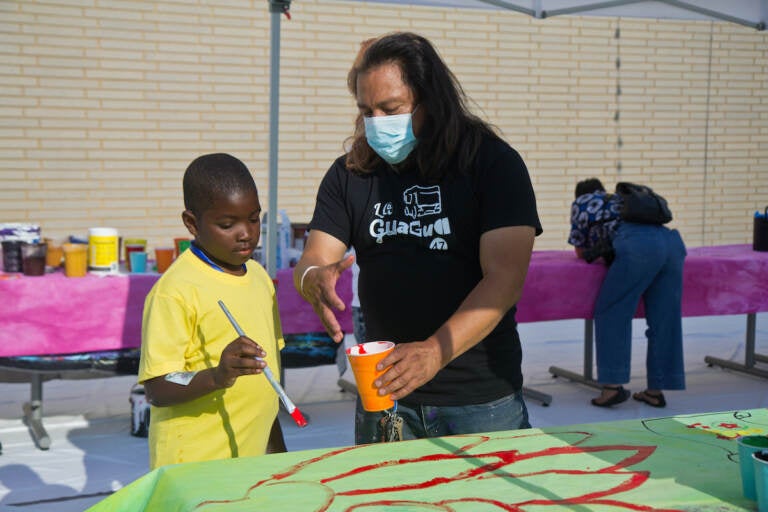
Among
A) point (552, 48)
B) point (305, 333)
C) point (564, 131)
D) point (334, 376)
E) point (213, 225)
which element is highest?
point (552, 48)

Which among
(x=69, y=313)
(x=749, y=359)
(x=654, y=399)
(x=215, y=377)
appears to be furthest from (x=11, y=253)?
(x=749, y=359)

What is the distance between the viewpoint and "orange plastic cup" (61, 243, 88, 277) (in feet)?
14.8

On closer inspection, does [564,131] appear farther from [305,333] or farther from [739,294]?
[305,333]

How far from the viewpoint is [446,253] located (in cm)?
216

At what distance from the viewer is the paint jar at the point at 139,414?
4.73 m

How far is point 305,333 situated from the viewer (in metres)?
5.02

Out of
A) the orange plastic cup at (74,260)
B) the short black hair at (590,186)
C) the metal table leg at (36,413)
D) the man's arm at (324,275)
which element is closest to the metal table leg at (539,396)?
the short black hair at (590,186)

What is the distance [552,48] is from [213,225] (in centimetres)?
714

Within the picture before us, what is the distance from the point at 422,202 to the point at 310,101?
19.6 ft

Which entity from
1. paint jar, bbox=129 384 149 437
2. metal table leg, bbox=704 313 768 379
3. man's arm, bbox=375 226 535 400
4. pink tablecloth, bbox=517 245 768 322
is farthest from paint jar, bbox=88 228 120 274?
metal table leg, bbox=704 313 768 379

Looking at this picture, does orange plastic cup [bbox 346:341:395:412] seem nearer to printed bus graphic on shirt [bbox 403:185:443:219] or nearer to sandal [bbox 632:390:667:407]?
printed bus graphic on shirt [bbox 403:185:443:219]

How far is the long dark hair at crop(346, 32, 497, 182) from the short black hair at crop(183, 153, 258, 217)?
41 cm

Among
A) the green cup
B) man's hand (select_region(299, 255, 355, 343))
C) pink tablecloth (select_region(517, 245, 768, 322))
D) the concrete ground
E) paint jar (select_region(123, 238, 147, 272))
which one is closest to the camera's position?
the green cup

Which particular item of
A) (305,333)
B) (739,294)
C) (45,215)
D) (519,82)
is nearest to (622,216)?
(739,294)
